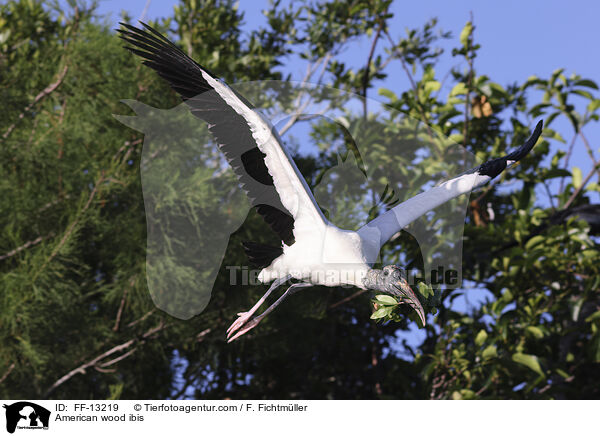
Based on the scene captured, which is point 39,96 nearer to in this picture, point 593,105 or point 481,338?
point 481,338

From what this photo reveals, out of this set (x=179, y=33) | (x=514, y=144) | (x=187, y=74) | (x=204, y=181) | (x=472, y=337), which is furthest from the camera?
(x=179, y=33)

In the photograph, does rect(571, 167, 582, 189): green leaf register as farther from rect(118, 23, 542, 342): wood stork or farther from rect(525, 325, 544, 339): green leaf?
rect(118, 23, 542, 342): wood stork

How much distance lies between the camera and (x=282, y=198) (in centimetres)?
305

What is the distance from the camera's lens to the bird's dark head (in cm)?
242

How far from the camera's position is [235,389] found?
22.0 ft

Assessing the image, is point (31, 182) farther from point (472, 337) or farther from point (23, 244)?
point (472, 337)

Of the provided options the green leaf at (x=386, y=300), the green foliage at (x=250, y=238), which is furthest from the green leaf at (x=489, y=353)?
the green leaf at (x=386, y=300)

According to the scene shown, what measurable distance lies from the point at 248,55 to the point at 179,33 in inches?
34.2

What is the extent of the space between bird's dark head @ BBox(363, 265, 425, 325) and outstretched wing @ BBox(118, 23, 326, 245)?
15.5 inches
